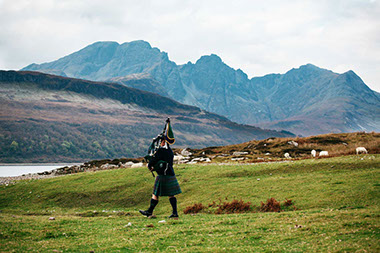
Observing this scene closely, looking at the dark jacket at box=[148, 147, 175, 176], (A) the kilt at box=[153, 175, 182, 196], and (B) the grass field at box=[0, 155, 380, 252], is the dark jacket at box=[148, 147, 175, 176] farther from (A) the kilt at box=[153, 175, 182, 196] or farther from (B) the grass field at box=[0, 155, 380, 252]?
(B) the grass field at box=[0, 155, 380, 252]

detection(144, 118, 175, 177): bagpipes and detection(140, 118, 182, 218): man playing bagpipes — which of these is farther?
detection(144, 118, 175, 177): bagpipes

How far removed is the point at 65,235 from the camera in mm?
12891

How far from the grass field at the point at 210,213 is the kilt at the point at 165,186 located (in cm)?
129

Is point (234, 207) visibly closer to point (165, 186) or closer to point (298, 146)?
point (165, 186)

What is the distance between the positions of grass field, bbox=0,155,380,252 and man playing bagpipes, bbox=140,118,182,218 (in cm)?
93

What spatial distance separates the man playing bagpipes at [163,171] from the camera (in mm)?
16609

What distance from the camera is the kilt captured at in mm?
16578

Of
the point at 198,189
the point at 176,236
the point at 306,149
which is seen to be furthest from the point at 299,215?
the point at 306,149

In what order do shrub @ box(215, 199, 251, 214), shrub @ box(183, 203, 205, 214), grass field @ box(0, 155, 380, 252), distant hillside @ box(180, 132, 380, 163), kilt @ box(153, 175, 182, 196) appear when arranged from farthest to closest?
distant hillside @ box(180, 132, 380, 163) → shrub @ box(183, 203, 205, 214) → shrub @ box(215, 199, 251, 214) → kilt @ box(153, 175, 182, 196) → grass field @ box(0, 155, 380, 252)

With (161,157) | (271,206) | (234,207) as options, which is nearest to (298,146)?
(234,207)

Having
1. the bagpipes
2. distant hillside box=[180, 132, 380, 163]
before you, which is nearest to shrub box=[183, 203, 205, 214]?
the bagpipes

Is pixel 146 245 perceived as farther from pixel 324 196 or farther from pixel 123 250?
pixel 324 196

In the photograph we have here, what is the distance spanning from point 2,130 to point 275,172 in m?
208

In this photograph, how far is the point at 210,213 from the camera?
64.4 feet
